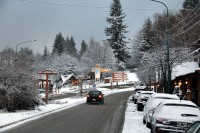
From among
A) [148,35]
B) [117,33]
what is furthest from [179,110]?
[117,33]

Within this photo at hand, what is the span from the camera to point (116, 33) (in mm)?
130875

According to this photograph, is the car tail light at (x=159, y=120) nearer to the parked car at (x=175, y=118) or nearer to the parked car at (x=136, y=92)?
the parked car at (x=175, y=118)

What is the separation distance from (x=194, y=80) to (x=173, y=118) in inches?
1123

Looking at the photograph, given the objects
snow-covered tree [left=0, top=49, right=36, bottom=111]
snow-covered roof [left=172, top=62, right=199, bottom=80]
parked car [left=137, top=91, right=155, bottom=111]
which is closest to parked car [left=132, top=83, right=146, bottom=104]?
snow-covered roof [left=172, top=62, right=199, bottom=80]

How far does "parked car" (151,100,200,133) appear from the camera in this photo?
14141 millimetres

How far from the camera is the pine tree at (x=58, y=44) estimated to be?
17619 cm

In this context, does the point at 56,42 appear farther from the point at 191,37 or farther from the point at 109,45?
the point at 191,37

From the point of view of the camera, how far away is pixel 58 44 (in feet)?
585

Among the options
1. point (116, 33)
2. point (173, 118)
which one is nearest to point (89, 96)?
point (173, 118)

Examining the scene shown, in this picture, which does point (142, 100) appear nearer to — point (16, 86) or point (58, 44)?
point (16, 86)

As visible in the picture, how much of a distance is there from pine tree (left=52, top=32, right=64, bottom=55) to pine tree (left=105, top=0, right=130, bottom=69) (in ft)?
154

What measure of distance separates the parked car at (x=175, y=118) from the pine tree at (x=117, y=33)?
115 meters

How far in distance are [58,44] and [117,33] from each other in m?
52.8

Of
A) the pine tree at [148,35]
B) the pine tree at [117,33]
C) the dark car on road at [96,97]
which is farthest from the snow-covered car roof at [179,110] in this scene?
the pine tree at [117,33]
